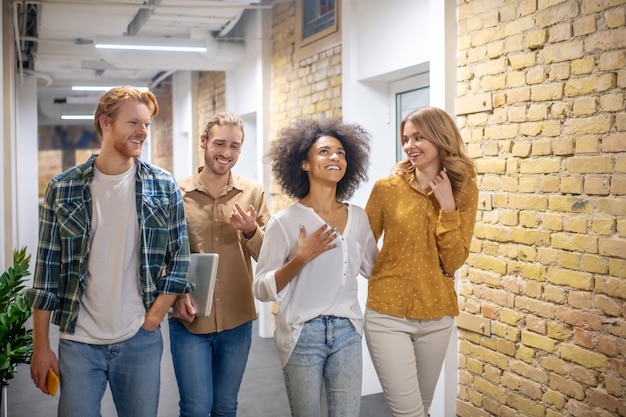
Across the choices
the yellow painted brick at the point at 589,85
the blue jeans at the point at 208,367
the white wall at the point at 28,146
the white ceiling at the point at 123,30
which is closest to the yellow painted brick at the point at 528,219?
the yellow painted brick at the point at 589,85

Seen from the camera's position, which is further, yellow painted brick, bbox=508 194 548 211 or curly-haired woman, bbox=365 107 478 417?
yellow painted brick, bbox=508 194 548 211

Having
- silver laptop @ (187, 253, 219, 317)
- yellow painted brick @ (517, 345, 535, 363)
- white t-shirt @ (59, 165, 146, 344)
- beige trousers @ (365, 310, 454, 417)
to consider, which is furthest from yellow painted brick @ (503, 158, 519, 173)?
white t-shirt @ (59, 165, 146, 344)

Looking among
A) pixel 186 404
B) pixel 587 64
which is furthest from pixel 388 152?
pixel 186 404

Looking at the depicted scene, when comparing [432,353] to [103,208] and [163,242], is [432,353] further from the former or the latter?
[103,208]

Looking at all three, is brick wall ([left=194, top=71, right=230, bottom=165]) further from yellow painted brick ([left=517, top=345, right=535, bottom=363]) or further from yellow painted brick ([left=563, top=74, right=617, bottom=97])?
yellow painted brick ([left=563, top=74, right=617, bottom=97])

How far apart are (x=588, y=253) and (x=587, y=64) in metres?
0.84

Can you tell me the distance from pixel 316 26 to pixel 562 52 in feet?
10.5

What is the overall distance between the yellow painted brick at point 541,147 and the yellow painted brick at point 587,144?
0.18 metres

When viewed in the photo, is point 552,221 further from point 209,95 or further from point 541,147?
point 209,95

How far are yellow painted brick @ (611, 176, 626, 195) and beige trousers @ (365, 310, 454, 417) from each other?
2.93ft

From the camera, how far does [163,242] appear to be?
2387 millimetres

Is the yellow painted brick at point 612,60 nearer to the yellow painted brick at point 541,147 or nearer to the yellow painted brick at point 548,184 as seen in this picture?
the yellow painted brick at point 541,147

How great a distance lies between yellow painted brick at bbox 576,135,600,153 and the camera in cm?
298

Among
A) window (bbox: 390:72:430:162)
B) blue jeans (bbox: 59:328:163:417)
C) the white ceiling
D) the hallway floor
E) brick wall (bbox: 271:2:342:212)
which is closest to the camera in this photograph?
blue jeans (bbox: 59:328:163:417)
